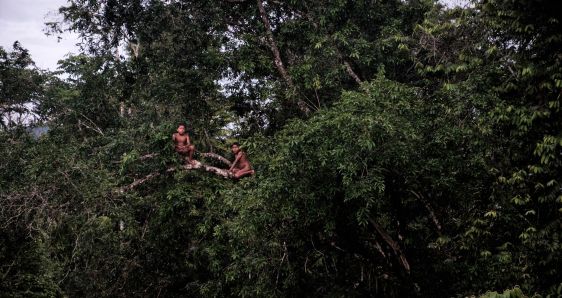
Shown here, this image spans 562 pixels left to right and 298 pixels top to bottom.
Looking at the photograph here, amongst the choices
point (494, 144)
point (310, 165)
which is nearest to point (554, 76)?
point (494, 144)

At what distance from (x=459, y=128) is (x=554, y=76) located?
2.03 meters

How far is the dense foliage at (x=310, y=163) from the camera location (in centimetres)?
616

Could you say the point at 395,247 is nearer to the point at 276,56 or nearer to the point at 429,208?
the point at 429,208

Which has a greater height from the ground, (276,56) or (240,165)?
(276,56)

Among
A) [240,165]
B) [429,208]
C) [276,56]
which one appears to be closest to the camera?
[429,208]

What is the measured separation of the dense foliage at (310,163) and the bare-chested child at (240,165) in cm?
58

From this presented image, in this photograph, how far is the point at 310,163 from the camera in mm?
6527

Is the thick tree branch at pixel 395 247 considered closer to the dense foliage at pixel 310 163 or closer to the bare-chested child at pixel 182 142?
the dense foliage at pixel 310 163

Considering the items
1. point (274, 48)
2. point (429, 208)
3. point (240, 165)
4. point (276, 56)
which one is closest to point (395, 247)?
point (429, 208)

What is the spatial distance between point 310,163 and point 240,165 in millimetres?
3653

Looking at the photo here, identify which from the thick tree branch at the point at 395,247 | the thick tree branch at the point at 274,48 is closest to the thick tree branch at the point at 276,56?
the thick tree branch at the point at 274,48

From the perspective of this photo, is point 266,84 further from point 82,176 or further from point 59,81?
point 59,81

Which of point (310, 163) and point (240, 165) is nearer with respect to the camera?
point (310, 163)

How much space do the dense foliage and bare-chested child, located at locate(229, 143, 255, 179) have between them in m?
0.58
